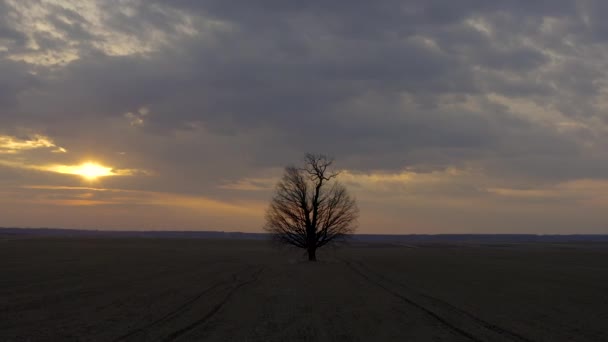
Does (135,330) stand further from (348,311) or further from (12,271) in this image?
(12,271)

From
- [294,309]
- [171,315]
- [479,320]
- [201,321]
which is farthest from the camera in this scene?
[294,309]

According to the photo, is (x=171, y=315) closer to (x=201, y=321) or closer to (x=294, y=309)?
(x=201, y=321)

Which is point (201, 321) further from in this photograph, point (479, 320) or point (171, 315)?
point (479, 320)

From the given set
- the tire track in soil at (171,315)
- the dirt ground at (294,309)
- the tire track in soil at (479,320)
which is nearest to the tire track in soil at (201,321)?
the dirt ground at (294,309)

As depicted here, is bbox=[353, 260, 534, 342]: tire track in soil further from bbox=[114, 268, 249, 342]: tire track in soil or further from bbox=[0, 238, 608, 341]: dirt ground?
bbox=[114, 268, 249, 342]: tire track in soil

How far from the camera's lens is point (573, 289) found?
1289 inches

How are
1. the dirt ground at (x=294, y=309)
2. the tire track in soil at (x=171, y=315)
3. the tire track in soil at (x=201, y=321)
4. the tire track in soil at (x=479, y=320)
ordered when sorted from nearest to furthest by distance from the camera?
the tire track in soil at (x=201, y=321) → the tire track in soil at (x=171, y=315) → the tire track in soil at (x=479, y=320) → the dirt ground at (x=294, y=309)

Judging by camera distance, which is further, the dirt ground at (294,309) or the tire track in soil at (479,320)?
the dirt ground at (294,309)

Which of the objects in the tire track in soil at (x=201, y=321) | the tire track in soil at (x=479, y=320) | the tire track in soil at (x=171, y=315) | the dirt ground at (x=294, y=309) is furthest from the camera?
the dirt ground at (x=294, y=309)

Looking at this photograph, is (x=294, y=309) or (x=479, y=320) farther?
(x=294, y=309)

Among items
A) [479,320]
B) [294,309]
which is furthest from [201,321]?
[479,320]

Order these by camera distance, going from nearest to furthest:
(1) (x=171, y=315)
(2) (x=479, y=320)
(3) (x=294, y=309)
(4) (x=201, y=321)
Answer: (4) (x=201, y=321) → (2) (x=479, y=320) → (1) (x=171, y=315) → (3) (x=294, y=309)

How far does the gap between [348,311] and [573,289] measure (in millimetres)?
17983

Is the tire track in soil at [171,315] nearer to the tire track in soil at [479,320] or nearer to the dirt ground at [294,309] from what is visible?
the dirt ground at [294,309]
